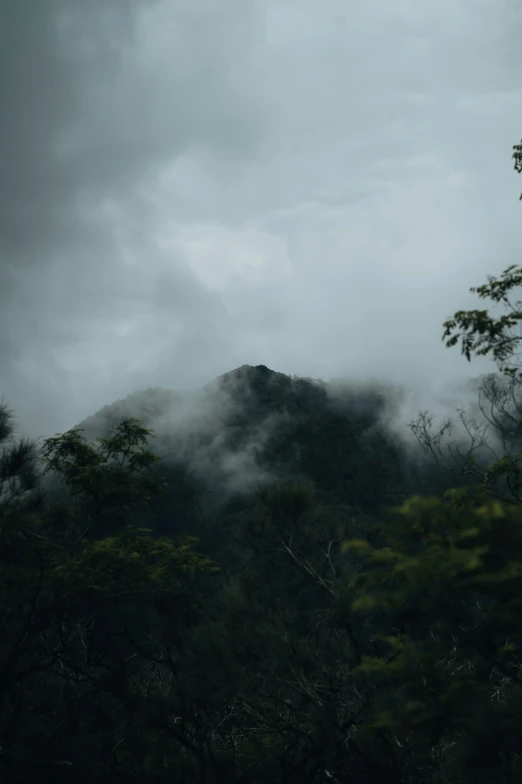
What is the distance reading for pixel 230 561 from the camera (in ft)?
152

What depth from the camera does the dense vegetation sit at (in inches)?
200

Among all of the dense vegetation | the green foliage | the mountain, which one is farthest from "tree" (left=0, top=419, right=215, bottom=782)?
the mountain

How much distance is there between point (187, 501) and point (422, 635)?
53493 mm

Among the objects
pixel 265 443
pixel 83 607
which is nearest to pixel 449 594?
pixel 83 607

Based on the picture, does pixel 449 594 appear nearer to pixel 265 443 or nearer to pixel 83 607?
pixel 83 607

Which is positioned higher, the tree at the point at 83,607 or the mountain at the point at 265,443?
the mountain at the point at 265,443

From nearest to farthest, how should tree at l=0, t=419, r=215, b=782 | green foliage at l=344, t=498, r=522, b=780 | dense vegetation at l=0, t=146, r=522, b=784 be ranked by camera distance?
green foliage at l=344, t=498, r=522, b=780 < dense vegetation at l=0, t=146, r=522, b=784 < tree at l=0, t=419, r=215, b=782

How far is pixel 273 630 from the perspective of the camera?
881 cm

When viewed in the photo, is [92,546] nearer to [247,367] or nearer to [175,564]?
[175,564]

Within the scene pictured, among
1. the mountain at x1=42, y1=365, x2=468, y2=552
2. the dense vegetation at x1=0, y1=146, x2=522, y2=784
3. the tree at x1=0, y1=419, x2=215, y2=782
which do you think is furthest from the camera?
the mountain at x1=42, y1=365, x2=468, y2=552

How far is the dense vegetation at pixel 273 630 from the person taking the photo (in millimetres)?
5082

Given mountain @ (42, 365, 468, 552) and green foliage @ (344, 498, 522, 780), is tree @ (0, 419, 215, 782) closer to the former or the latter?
green foliage @ (344, 498, 522, 780)

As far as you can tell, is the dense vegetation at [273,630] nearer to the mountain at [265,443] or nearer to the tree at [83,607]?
the tree at [83,607]

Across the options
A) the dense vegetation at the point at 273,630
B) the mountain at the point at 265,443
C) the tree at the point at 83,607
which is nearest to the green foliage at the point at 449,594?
the dense vegetation at the point at 273,630
